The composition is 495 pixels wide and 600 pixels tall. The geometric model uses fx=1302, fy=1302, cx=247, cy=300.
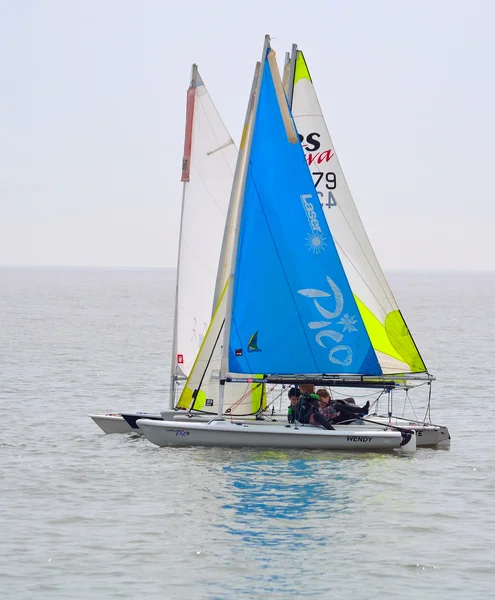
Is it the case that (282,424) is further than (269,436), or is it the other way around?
(282,424)

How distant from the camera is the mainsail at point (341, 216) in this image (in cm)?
3148

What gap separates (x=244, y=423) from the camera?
94.9ft

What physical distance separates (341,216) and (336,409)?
513 cm

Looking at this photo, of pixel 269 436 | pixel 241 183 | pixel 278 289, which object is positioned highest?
pixel 241 183

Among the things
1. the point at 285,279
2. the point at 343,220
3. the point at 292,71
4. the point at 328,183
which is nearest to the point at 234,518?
the point at 285,279

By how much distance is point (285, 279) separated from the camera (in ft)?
96.5

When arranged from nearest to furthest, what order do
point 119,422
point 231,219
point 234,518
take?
1. point 234,518
2. point 231,219
3. point 119,422

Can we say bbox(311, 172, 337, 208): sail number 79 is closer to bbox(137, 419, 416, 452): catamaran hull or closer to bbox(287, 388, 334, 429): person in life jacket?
bbox(287, 388, 334, 429): person in life jacket

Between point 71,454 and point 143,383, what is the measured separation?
18.5 metres

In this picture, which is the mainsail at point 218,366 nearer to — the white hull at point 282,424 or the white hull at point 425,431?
the white hull at point 282,424

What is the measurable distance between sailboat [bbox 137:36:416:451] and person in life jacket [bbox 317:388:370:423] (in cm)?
38

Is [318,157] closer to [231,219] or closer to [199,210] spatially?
[231,219]

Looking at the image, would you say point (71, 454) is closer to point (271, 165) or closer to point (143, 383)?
point (271, 165)

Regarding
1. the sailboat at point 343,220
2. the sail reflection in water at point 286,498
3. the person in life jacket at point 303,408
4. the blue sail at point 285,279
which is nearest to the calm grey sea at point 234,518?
the sail reflection in water at point 286,498
